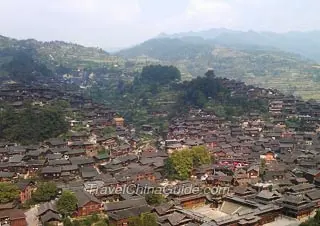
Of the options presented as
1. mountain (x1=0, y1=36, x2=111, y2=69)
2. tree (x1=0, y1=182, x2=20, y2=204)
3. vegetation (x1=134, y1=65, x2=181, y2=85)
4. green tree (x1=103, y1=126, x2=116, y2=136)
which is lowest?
tree (x1=0, y1=182, x2=20, y2=204)

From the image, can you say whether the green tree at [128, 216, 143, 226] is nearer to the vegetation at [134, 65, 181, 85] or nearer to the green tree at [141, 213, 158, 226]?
the green tree at [141, 213, 158, 226]

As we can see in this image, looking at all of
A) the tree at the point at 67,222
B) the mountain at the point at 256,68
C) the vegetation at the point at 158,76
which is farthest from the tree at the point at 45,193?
the mountain at the point at 256,68

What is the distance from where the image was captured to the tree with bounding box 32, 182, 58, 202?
1312 inches

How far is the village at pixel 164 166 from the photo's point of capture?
3050 cm

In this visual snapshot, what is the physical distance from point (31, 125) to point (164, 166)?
16.3 meters

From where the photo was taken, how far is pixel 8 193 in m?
32.2

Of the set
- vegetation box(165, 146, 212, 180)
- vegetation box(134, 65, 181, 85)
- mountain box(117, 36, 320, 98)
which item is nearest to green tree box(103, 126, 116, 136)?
vegetation box(165, 146, 212, 180)

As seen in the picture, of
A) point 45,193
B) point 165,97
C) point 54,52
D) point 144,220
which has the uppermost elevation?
point 54,52

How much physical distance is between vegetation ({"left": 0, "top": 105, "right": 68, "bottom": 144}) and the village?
1.60m

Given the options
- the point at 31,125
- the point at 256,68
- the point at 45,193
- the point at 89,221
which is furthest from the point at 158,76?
the point at 256,68

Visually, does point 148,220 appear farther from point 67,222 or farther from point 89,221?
point 67,222

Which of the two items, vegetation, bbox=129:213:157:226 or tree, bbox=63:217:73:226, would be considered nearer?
vegetation, bbox=129:213:157:226

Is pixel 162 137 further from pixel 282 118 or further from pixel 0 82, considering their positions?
pixel 0 82

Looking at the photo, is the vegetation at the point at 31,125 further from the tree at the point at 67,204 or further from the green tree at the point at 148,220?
the green tree at the point at 148,220
